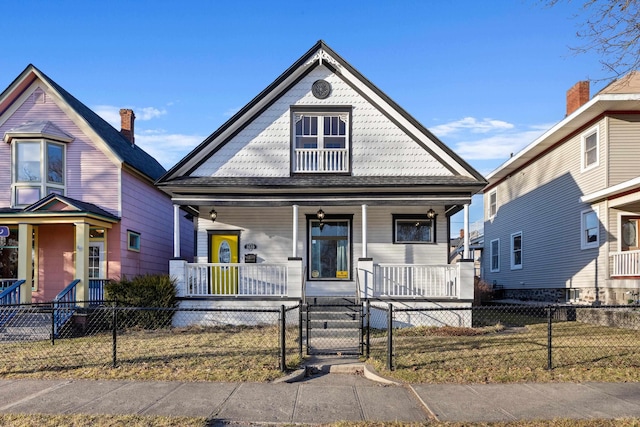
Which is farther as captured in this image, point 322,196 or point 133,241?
point 133,241

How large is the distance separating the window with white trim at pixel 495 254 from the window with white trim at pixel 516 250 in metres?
2.02

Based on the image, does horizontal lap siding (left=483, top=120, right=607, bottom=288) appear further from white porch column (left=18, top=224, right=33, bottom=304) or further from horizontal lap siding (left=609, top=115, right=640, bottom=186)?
white porch column (left=18, top=224, right=33, bottom=304)

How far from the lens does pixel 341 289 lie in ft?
46.1

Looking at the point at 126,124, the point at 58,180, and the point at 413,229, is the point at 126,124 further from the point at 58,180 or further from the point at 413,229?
A: the point at 413,229

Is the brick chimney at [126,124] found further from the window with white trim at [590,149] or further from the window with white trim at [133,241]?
the window with white trim at [590,149]

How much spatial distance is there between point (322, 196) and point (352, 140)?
2.01 meters

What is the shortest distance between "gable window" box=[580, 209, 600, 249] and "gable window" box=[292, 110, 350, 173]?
27.0ft

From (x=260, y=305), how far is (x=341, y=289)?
265 cm

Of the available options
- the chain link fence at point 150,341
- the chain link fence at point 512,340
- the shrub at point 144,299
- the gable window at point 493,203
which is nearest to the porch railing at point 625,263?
the chain link fence at point 512,340

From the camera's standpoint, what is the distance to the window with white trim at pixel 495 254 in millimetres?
23572

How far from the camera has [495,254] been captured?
79.2 ft

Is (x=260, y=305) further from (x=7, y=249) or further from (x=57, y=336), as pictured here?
(x=7, y=249)

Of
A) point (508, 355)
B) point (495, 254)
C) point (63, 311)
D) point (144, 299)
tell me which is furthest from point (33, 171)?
point (495, 254)

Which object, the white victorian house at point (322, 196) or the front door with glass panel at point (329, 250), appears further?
the front door with glass panel at point (329, 250)
